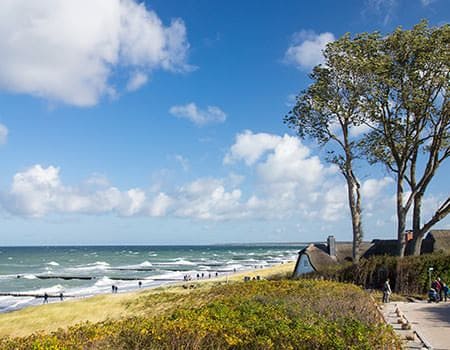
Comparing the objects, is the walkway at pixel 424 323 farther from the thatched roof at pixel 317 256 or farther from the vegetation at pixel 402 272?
the thatched roof at pixel 317 256

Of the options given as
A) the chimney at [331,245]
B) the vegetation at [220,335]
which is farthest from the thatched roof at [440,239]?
the vegetation at [220,335]

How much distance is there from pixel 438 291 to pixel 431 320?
6.82m

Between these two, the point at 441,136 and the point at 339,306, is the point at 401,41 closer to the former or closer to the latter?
the point at 441,136

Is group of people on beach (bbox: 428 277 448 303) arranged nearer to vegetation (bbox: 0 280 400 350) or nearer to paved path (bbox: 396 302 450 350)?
paved path (bbox: 396 302 450 350)

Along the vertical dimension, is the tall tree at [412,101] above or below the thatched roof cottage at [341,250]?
above

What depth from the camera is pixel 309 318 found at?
32.2ft

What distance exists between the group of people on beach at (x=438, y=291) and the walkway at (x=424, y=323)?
0.54 metres

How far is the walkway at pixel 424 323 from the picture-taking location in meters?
12.2

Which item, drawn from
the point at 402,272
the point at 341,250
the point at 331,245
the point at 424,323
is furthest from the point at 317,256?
the point at 424,323

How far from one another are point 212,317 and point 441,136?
891 inches

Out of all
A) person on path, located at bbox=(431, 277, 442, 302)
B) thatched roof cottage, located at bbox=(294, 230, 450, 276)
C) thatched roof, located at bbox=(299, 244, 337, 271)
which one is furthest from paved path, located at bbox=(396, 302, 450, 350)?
thatched roof, located at bbox=(299, 244, 337, 271)

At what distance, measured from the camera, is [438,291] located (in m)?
22.7

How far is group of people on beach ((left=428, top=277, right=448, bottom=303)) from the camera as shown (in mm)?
22359

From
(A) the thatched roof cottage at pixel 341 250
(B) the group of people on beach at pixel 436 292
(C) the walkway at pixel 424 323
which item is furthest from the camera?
(A) the thatched roof cottage at pixel 341 250
